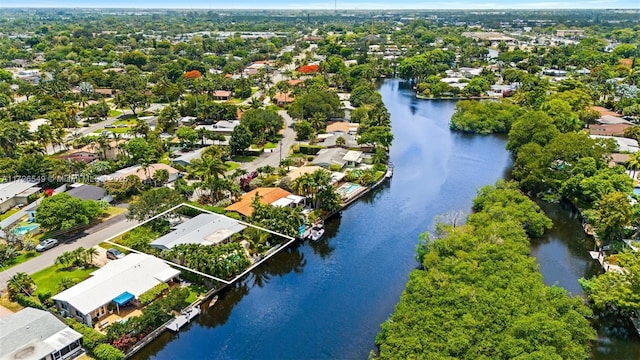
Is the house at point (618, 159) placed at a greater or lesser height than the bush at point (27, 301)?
greater

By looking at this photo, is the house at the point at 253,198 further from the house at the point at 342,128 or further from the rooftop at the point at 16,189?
the house at the point at 342,128

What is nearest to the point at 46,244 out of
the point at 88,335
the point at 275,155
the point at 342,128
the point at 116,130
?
the point at 88,335

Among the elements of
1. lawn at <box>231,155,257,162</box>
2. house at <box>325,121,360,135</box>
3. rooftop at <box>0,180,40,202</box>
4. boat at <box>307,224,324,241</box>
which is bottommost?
boat at <box>307,224,324,241</box>

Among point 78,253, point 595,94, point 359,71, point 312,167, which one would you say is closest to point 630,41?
point 595,94

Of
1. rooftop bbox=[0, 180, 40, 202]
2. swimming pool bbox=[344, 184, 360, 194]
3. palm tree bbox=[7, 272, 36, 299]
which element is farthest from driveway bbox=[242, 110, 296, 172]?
palm tree bbox=[7, 272, 36, 299]

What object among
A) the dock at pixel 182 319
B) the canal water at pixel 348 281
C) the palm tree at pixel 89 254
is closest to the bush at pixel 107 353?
the canal water at pixel 348 281

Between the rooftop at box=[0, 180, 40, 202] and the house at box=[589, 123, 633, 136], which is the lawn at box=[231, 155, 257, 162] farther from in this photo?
the house at box=[589, 123, 633, 136]

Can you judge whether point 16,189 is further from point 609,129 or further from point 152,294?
point 609,129

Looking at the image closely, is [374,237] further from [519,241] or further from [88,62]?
[88,62]
